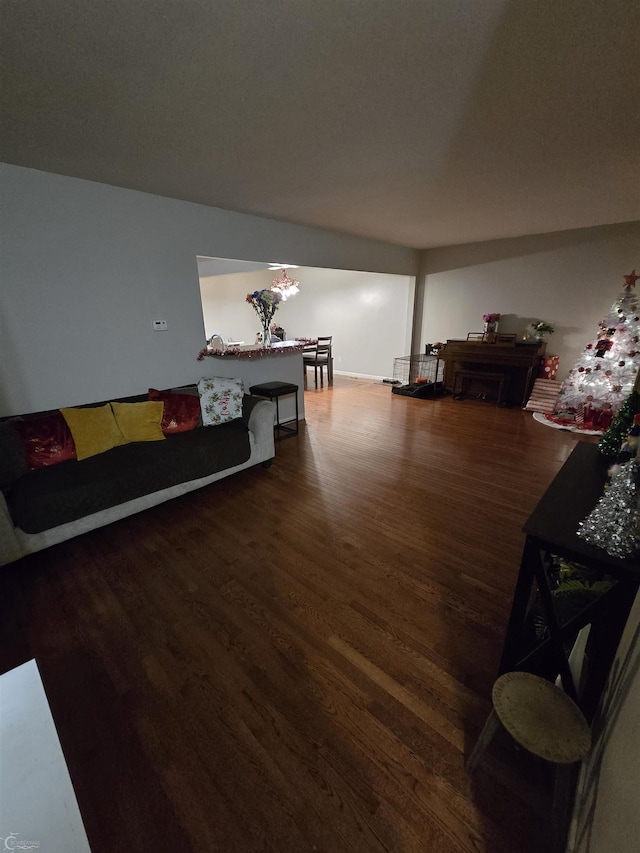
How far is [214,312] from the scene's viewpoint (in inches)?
365

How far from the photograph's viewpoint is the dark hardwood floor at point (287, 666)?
1013 mm

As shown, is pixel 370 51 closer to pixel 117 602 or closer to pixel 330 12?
pixel 330 12

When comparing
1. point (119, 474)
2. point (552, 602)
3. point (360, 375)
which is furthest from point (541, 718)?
point (360, 375)

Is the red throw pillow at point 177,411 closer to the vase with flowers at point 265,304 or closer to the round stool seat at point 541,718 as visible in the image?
the vase with flowers at point 265,304

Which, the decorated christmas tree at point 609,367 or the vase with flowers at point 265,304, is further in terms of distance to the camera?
the decorated christmas tree at point 609,367

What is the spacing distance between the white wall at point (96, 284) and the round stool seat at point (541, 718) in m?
3.25

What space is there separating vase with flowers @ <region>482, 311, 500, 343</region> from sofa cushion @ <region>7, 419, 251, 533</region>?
4296 millimetres

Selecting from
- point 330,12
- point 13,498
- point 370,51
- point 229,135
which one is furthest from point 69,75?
point 13,498

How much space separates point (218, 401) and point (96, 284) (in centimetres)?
132

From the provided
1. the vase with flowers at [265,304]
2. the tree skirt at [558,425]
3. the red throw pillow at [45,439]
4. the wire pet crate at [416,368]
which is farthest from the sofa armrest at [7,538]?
the wire pet crate at [416,368]

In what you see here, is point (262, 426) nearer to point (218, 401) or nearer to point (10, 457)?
point (218, 401)

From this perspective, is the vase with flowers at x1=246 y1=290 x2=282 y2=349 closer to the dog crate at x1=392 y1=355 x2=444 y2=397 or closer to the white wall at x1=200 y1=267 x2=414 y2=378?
the dog crate at x1=392 y1=355 x2=444 y2=397

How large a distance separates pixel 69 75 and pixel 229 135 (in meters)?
0.75

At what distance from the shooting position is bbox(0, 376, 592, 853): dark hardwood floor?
1.01 metres
